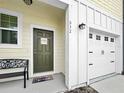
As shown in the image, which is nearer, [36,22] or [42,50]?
[36,22]

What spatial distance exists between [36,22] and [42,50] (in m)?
1.33

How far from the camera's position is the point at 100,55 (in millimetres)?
5480

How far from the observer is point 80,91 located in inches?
144

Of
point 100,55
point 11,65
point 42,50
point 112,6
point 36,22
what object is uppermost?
point 112,6

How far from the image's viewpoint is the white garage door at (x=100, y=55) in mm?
4980

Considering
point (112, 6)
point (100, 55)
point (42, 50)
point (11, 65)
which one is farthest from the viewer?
point (112, 6)

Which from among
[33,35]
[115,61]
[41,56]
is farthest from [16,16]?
[115,61]

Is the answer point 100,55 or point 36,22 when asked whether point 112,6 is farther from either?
point 36,22

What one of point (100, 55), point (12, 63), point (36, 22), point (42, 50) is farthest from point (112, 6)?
point (12, 63)

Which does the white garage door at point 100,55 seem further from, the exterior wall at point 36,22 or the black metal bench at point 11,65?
the black metal bench at point 11,65

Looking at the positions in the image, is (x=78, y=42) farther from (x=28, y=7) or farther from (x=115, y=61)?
(x=115, y=61)

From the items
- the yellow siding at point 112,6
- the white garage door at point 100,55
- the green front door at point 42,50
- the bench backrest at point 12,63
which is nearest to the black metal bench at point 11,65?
the bench backrest at point 12,63

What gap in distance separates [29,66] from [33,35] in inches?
54.5

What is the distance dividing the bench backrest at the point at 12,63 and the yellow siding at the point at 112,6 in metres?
3.84
